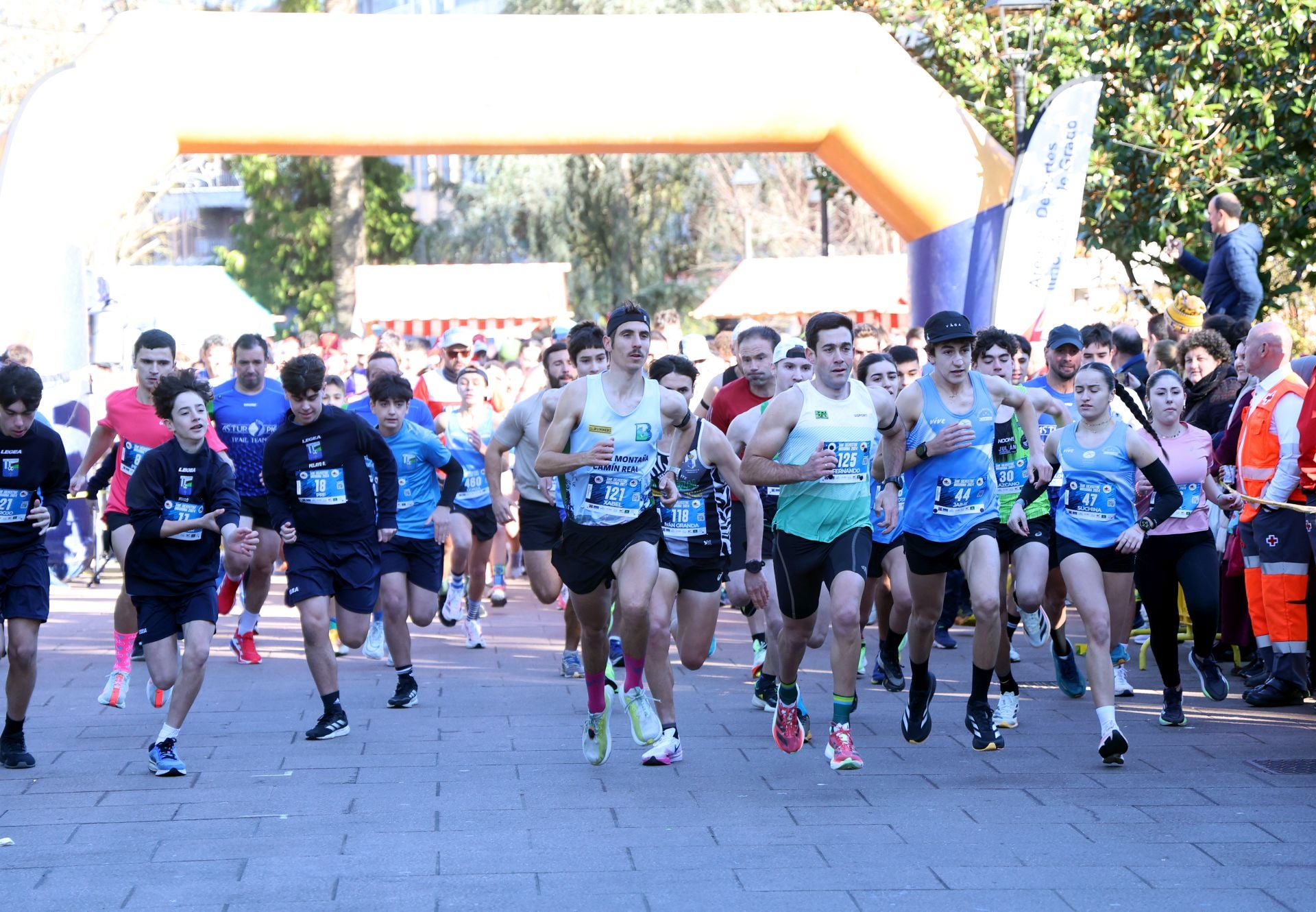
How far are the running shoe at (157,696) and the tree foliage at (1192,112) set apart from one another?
8887 millimetres

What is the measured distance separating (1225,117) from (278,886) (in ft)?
37.7

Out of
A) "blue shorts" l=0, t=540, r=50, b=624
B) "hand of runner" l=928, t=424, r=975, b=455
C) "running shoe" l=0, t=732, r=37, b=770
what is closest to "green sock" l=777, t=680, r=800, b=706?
"hand of runner" l=928, t=424, r=975, b=455

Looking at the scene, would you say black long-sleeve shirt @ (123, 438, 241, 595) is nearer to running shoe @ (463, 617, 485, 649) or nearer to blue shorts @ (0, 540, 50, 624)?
blue shorts @ (0, 540, 50, 624)

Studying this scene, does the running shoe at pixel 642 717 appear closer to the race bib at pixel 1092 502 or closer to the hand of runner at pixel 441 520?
the hand of runner at pixel 441 520

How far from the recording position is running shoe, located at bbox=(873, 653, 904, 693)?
943 cm

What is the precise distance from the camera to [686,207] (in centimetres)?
3481

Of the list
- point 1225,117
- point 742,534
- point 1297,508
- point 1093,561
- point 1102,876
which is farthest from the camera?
point 1225,117

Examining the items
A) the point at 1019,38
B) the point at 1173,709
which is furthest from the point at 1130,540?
the point at 1019,38

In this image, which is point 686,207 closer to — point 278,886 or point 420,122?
point 420,122

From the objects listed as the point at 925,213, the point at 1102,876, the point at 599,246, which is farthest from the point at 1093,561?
the point at 599,246

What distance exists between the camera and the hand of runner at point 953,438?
7.40 m

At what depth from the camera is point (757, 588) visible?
292 inches

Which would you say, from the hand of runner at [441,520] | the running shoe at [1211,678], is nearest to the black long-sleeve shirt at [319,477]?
the hand of runner at [441,520]

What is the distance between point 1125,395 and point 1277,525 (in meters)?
1.15
